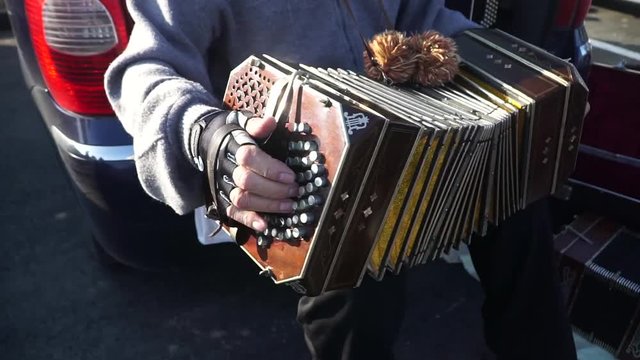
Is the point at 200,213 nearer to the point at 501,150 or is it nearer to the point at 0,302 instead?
the point at 501,150

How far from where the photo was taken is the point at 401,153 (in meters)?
1.09

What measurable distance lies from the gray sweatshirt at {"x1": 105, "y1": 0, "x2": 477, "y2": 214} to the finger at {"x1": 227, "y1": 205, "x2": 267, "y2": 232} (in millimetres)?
148

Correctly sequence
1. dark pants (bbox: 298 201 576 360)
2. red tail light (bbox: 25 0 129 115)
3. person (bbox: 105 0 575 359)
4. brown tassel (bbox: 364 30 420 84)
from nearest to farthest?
person (bbox: 105 0 575 359)
brown tassel (bbox: 364 30 420 84)
dark pants (bbox: 298 201 576 360)
red tail light (bbox: 25 0 129 115)

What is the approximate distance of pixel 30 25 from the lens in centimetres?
171

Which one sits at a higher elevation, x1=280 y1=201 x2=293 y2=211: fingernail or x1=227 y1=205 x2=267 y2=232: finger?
x1=280 y1=201 x2=293 y2=211: fingernail

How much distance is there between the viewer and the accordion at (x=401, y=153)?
3.43 feet

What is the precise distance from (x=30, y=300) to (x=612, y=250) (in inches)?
69.7

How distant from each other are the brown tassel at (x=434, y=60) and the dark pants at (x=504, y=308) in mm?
400

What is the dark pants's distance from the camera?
57.1 inches

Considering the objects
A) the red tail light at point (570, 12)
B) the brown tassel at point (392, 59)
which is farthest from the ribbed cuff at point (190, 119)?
the red tail light at point (570, 12)

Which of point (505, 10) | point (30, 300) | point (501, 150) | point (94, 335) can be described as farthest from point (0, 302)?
point (505, 10)

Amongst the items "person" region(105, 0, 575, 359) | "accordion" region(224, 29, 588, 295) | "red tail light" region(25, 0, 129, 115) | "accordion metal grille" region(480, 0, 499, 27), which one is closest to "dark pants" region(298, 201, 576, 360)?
"person" region(105, 0, 575, 359)

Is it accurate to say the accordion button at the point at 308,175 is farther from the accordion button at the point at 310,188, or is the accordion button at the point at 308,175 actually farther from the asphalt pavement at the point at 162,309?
the asphalt pavement at the point at 162,309

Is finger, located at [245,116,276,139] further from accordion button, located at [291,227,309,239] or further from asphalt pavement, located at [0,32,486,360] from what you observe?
asphalt pavement, located at [0,32,486,360]
